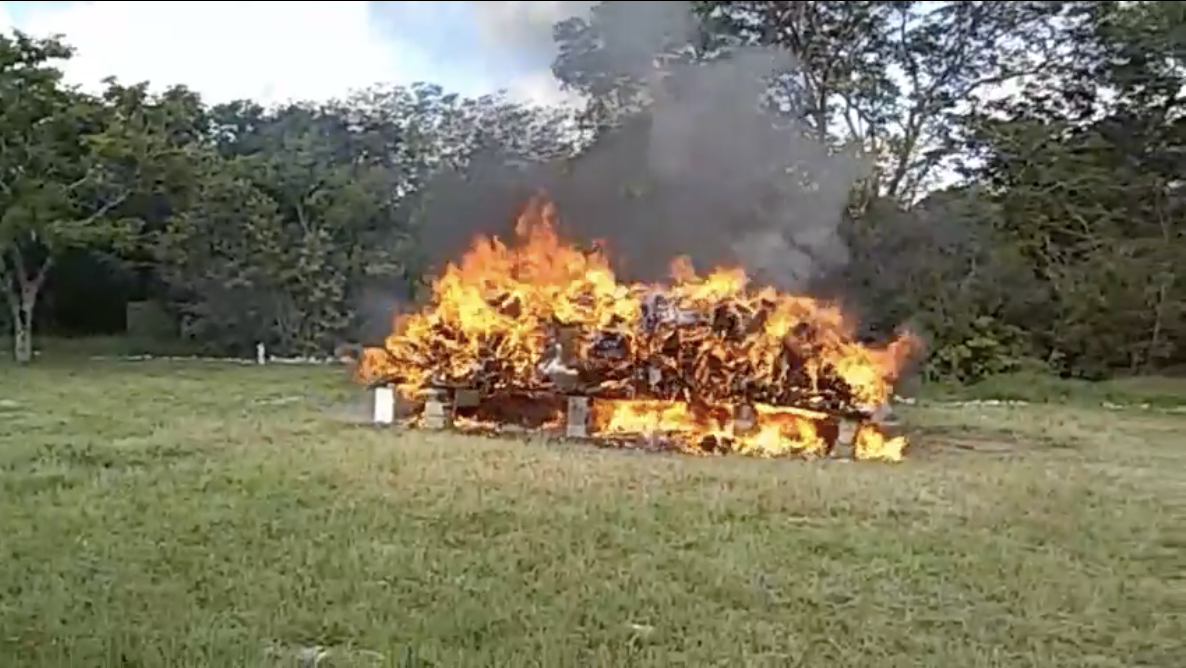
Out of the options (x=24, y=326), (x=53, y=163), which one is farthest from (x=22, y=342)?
(x=53, y=163)

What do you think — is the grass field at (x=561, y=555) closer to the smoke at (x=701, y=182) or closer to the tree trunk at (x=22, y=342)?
the smoke at (x=701, y=182)

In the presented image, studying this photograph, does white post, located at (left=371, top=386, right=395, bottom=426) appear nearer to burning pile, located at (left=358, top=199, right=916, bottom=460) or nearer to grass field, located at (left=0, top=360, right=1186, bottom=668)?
burning pile, located at (left=358, top=199, right=916, bottom=460)

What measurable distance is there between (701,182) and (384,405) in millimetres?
4048

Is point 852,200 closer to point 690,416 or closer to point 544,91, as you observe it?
point 544,91

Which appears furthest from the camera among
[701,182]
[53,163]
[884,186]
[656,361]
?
[53,163]

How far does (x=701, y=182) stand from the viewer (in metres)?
11.3

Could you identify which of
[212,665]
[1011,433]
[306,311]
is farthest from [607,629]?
[306,311]

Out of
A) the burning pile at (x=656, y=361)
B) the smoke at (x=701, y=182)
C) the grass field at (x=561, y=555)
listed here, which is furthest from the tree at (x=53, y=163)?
the grass field at (x=561, y=555)

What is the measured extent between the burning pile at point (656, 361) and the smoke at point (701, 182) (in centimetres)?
215

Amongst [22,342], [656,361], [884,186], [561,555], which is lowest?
[561,555]

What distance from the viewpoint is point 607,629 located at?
10.9 ft

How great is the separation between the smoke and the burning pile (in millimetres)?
2146

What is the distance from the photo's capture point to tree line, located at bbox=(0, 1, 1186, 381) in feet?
41.2

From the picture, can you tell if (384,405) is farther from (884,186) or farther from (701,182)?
(884,186)
